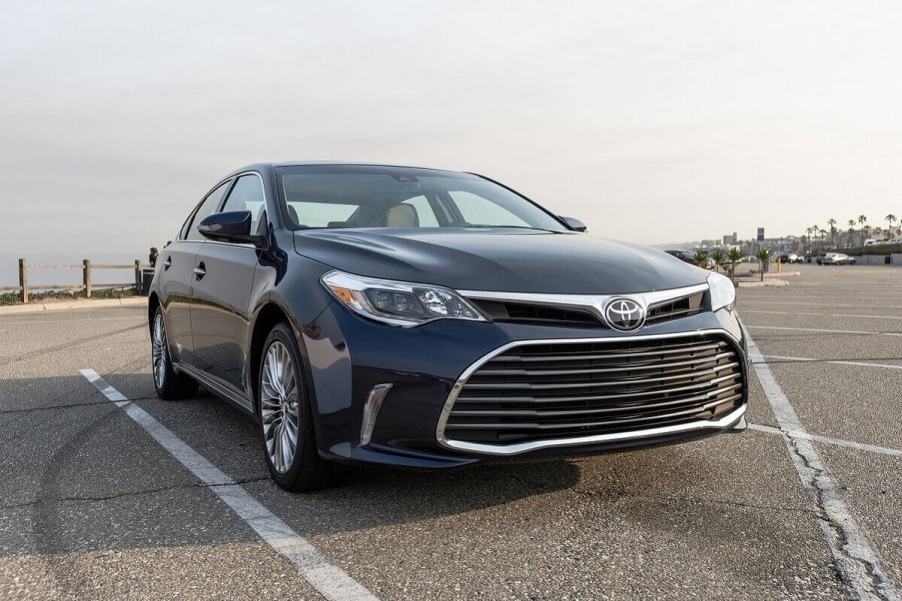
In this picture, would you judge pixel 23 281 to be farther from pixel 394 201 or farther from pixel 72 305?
pixel 394 201

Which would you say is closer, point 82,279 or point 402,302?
point 402,302

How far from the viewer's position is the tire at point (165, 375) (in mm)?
6332

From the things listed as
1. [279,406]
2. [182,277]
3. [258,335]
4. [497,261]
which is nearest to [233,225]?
[258,335]

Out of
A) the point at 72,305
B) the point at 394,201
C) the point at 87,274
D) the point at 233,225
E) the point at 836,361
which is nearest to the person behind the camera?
the point at 233,225

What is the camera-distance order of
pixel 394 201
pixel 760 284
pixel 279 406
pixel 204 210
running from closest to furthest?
pixel 279 406
pixel 394 201
pixel 204 210
pixel 760 284

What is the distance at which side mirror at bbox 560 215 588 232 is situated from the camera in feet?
17.8

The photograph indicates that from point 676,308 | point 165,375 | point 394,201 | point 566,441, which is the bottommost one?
point 165,375

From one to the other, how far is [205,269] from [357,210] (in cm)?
114

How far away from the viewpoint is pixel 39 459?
4.66 meters

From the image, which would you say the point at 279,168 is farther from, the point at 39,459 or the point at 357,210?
the point at 39,459

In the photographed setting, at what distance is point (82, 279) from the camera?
78.2ft

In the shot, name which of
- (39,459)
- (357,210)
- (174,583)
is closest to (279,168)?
(357,210)

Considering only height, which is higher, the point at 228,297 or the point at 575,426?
the point at 228,297

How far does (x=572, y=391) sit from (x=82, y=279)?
22.9 metres
